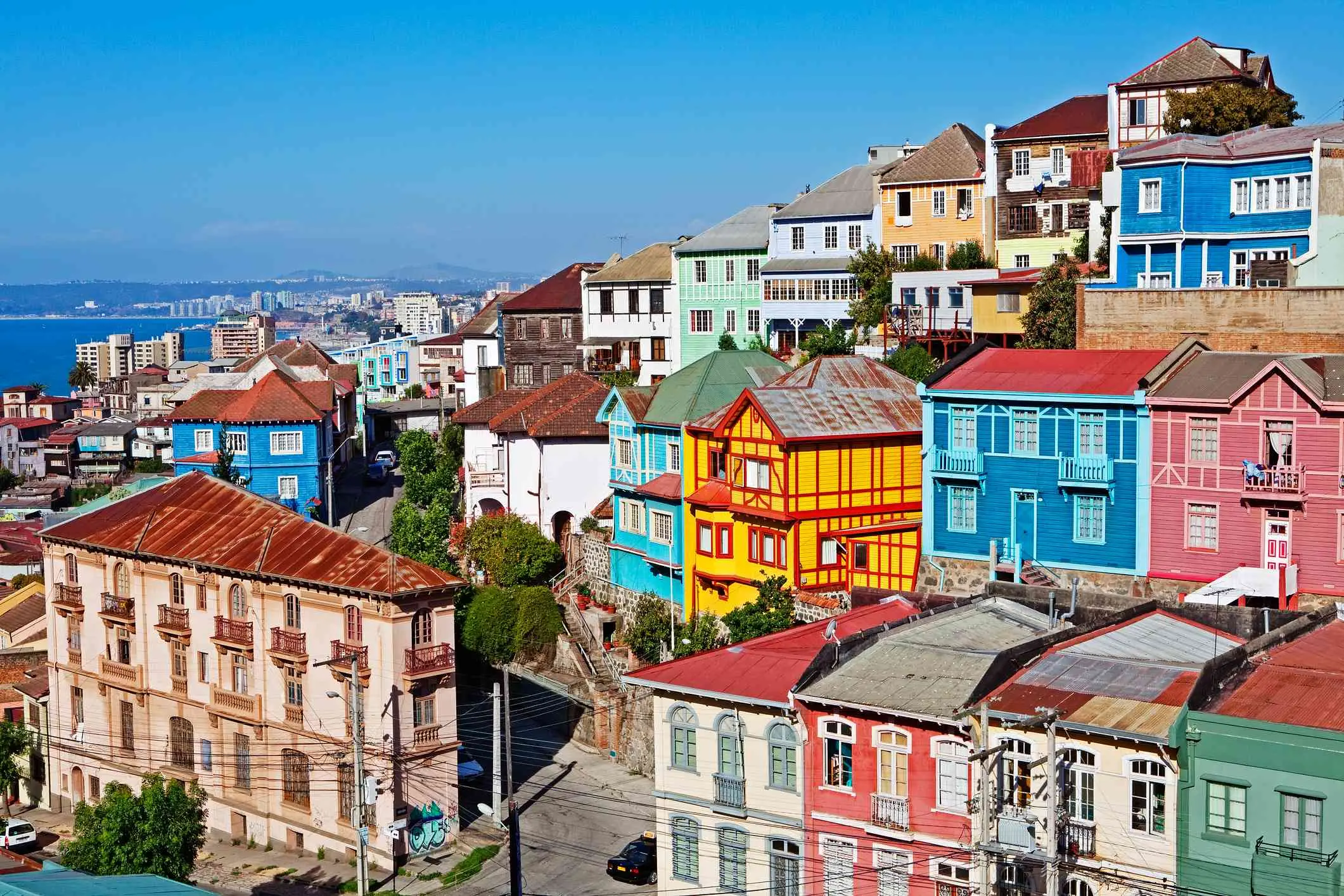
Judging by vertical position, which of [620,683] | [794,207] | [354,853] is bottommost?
[354,853]

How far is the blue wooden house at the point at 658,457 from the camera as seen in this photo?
2283 inches

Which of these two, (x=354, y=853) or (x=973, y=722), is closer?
(x=973, y=722)

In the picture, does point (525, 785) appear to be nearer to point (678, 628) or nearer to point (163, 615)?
point (678, 628)

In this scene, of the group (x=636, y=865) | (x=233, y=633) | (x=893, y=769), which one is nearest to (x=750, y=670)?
(x=893, y=769)

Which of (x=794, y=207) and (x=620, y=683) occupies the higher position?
(x=794, y=207)

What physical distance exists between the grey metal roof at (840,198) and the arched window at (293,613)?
1307 inches

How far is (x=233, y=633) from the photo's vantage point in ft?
171

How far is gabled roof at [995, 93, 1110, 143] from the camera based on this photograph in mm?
65250

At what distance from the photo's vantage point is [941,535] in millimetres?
48969

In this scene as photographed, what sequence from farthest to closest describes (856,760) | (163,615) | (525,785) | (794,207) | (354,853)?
(794,207)
(163,615)
(525,785)
(354,853)
(856,760)

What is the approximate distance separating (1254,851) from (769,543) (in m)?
24.3

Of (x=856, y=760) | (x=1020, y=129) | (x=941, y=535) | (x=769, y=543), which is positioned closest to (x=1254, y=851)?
(x=856, y=760)

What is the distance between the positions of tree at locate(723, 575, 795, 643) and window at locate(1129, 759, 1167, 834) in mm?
17558

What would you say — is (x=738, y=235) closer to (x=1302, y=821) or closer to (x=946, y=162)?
(x=946, y=162)
